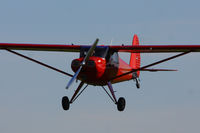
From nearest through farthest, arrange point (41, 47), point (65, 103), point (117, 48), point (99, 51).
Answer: point (99, 51) → point (117, 48) → point (65, 103) → point (41, 47)

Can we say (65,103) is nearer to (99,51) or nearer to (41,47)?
(99,51)

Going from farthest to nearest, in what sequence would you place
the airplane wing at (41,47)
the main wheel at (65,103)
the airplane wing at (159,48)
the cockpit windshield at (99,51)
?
the airplane wing at (41,47) → the main wheel at (65,103) → the airplane wing at (159,48) → the cockpit windshield at (99,51)

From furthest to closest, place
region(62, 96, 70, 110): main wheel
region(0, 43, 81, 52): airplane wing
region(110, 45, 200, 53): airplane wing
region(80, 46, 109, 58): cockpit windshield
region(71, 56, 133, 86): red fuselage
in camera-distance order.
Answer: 1. region(0, 43, 81, 52): airplane wing
2. region(62, 96, 70, 110): main wheel
3. region(110, 45, 200, 53): airplane wing
4. region(80, 46, 109, 58): cockpit windshield
5. region(71, 56, 133, 86): red fuselage

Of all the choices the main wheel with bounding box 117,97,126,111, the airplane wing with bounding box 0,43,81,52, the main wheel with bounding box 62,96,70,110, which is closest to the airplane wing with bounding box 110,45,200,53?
the airplane wing with bounding box 0,43,81,52

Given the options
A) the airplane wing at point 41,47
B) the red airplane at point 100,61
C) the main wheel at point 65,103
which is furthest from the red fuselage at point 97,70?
the airplane wing at point 41,47

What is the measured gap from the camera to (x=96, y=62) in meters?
21.2

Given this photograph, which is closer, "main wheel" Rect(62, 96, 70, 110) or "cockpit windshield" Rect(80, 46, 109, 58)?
"cockpit windshield" Rect(80, 46, 109, 58)

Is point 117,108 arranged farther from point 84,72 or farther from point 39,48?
point 39,48

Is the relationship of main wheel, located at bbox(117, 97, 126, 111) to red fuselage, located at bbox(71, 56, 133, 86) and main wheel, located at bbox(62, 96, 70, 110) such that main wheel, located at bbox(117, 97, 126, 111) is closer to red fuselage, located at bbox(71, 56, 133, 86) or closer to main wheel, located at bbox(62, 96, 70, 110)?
red fuselage, located at bbox(71, 56, 133, 86)

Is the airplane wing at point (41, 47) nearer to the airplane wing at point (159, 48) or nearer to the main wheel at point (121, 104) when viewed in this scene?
the airplane wing at point (159, 48)

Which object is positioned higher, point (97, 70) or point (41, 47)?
point (41, 47)

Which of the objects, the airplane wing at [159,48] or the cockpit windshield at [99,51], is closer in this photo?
the cockpit windshield at [99,51]

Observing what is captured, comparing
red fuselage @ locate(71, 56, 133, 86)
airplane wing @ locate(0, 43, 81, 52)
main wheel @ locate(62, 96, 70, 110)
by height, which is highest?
airplane wing @ locate(0, 43, 81, 52)

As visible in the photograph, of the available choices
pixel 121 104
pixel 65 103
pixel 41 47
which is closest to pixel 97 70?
pixel 121 104
